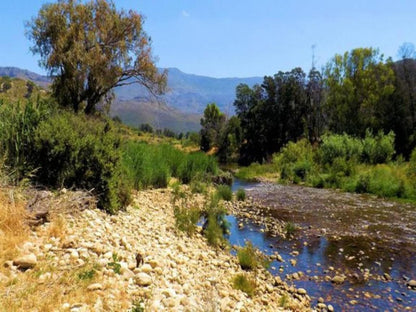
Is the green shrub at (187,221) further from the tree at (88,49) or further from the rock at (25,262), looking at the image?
the tree at (88,49)

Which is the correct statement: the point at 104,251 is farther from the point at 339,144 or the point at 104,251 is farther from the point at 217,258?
the point at 339,144

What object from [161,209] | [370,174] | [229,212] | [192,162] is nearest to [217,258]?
[161,209]

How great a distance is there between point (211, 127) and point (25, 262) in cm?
4071

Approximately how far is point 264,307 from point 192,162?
1117 centimetres

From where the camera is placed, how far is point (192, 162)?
15.9m

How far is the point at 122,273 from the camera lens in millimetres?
4258

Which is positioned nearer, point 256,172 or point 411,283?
point 411,283

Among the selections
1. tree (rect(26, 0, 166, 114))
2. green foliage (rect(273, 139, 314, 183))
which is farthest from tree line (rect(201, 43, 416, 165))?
tree (rect(26, 0, 166, 114))

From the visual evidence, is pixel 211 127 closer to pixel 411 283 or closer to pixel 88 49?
pixel 88 49

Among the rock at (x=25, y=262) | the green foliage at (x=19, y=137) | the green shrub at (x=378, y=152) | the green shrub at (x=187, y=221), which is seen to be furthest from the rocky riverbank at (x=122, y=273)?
the green shrub at (x=378, y=152)

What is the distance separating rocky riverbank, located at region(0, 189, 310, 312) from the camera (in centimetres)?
341

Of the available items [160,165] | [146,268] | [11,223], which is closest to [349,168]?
[160,165]

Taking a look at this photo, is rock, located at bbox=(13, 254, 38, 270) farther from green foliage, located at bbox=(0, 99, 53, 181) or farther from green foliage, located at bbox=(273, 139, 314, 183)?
green foliage, located at bbox=(273, 139, 314, 183)

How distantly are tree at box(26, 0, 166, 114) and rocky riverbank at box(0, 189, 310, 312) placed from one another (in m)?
10.5
